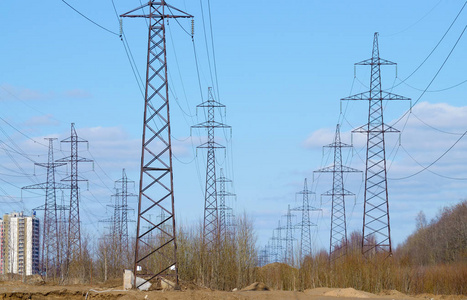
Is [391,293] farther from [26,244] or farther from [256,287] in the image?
[26,244]

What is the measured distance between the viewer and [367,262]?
134ft

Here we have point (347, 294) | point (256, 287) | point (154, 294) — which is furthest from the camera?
point (256, 287)

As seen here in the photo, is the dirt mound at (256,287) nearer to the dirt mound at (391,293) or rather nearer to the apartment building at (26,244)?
the dirt mound at (391,293)

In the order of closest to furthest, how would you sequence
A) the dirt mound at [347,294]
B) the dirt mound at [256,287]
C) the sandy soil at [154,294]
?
the sandy soil at [154,294] → the dirt mound at [347,294] → the dirt mound at [256,287]

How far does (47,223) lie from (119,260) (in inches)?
388

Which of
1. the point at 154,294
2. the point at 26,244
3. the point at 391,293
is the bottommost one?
the point at 391,293

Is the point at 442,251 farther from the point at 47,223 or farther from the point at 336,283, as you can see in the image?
the point at 47,223

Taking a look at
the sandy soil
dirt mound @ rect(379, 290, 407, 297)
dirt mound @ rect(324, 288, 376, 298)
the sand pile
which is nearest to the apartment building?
the sand pile

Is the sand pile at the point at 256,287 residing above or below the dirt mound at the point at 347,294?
above

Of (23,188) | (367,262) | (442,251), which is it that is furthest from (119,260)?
(442,251)

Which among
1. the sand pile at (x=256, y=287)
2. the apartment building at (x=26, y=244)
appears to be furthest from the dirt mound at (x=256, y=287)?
the apartment building at (x=26, y=244)

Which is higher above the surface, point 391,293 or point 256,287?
point 256,287

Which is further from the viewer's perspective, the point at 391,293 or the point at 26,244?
the point at 26,244

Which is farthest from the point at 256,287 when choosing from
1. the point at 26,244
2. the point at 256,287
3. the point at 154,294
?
the point at 26,244
